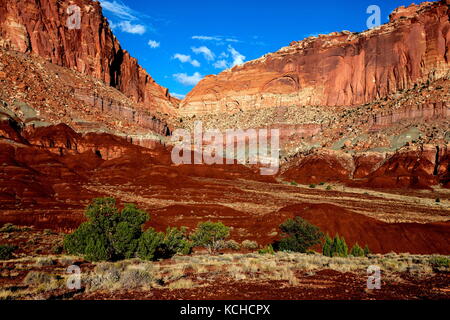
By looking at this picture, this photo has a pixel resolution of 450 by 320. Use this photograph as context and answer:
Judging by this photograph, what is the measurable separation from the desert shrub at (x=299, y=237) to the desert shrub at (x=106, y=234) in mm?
10021

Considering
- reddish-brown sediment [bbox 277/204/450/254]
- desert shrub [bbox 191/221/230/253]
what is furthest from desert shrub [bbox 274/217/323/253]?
reddish-brown sediment [bbox 277/204/450/254]

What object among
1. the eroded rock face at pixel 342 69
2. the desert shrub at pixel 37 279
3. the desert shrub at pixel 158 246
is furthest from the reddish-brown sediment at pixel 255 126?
the desert shrub at pixel 37 279

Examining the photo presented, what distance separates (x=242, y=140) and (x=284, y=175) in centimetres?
3053

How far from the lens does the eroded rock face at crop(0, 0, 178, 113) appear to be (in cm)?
8516

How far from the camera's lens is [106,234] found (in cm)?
1394

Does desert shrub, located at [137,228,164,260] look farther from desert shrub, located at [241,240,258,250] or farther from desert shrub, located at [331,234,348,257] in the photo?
desert shrub, located at [241,240,258,250]

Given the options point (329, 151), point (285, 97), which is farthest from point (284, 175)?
point (285, 97)

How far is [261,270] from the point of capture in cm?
1123

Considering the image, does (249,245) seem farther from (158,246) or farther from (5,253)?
(5,253)

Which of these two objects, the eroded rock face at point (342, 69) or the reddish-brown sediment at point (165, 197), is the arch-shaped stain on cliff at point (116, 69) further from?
the reddish-brown sediment at point (165, 197)

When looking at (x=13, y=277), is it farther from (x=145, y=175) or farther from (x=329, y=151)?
(x=329, y=151)

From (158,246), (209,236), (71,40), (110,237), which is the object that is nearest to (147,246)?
(110,237)

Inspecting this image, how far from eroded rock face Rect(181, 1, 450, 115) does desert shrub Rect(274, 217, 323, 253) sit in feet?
278

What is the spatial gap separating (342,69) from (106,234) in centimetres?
11500
